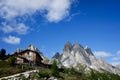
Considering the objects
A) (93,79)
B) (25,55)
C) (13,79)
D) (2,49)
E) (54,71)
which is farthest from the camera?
(2,49)

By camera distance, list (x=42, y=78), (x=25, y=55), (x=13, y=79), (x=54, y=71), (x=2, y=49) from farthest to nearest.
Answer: (x=2, y=49), (x=25, y=55), (x=54, y=71), (x=42, y=78), (x=13, y=79)

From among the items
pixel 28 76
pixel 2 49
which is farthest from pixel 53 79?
pixel 2 49

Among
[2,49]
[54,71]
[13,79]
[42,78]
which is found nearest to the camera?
[13,79]

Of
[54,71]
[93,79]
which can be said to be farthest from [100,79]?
[54,71]

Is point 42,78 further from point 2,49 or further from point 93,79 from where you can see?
point 2,49

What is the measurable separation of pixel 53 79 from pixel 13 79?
14048 mm

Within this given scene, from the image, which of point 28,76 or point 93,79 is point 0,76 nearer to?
point 28,76

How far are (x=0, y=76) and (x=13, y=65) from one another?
13561 mm

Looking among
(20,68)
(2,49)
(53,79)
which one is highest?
(2,49)

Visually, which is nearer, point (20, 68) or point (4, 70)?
point (4, 70)

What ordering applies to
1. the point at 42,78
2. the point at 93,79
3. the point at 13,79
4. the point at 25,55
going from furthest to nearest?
the point at 25,55 → the point at 93,79 → the point at 42,78 → the point at 13,79

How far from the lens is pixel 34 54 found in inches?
4097

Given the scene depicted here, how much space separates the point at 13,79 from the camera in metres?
64.6

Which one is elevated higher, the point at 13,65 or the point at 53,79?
the point at 13,65
